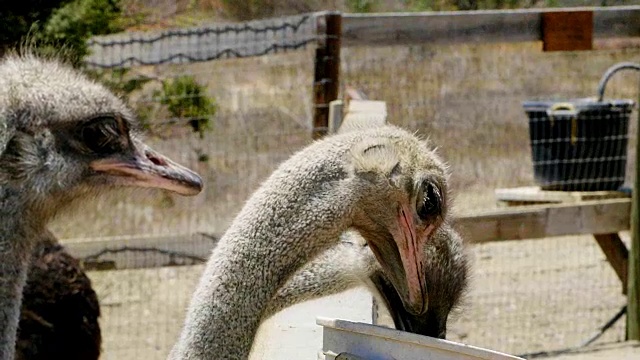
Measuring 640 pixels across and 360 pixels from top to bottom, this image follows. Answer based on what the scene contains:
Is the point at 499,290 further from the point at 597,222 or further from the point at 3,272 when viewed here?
the point at 3,272

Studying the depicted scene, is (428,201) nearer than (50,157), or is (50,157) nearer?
(50,157)

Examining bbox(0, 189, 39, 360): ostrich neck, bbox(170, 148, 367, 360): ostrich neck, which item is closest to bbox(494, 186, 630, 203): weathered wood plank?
bbox(170, 148, 367, 360): ostrich neck

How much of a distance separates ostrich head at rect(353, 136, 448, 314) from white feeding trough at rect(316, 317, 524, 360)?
36cm

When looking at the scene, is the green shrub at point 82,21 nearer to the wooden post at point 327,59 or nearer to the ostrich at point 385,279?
the wooden post at point 327,59

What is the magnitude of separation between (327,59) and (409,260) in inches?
136

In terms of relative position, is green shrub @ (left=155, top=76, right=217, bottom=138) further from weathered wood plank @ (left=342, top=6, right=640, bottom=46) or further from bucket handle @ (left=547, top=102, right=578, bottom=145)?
bucket handle @ (left=547, top=102, right=578, bottom=145)

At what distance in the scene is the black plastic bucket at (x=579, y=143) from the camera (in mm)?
7484

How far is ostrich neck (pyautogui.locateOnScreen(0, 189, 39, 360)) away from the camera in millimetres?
2971

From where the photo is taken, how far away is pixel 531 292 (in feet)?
28.7

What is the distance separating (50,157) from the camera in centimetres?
305

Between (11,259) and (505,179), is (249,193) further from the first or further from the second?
(505,179)

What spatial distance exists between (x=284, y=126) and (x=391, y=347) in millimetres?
6656

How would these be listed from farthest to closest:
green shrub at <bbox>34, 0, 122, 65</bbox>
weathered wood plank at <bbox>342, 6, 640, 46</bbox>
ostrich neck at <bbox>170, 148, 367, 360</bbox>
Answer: weathered wood plank at <bbox>342, 6, 640, 46</bbox>, green shrub at <bbox>34, 0, 122, 65</bbox>, ostrich neck at <bbox>170, 148, 367, 360</bbox>

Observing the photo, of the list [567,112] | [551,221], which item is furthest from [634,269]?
[567,112]
